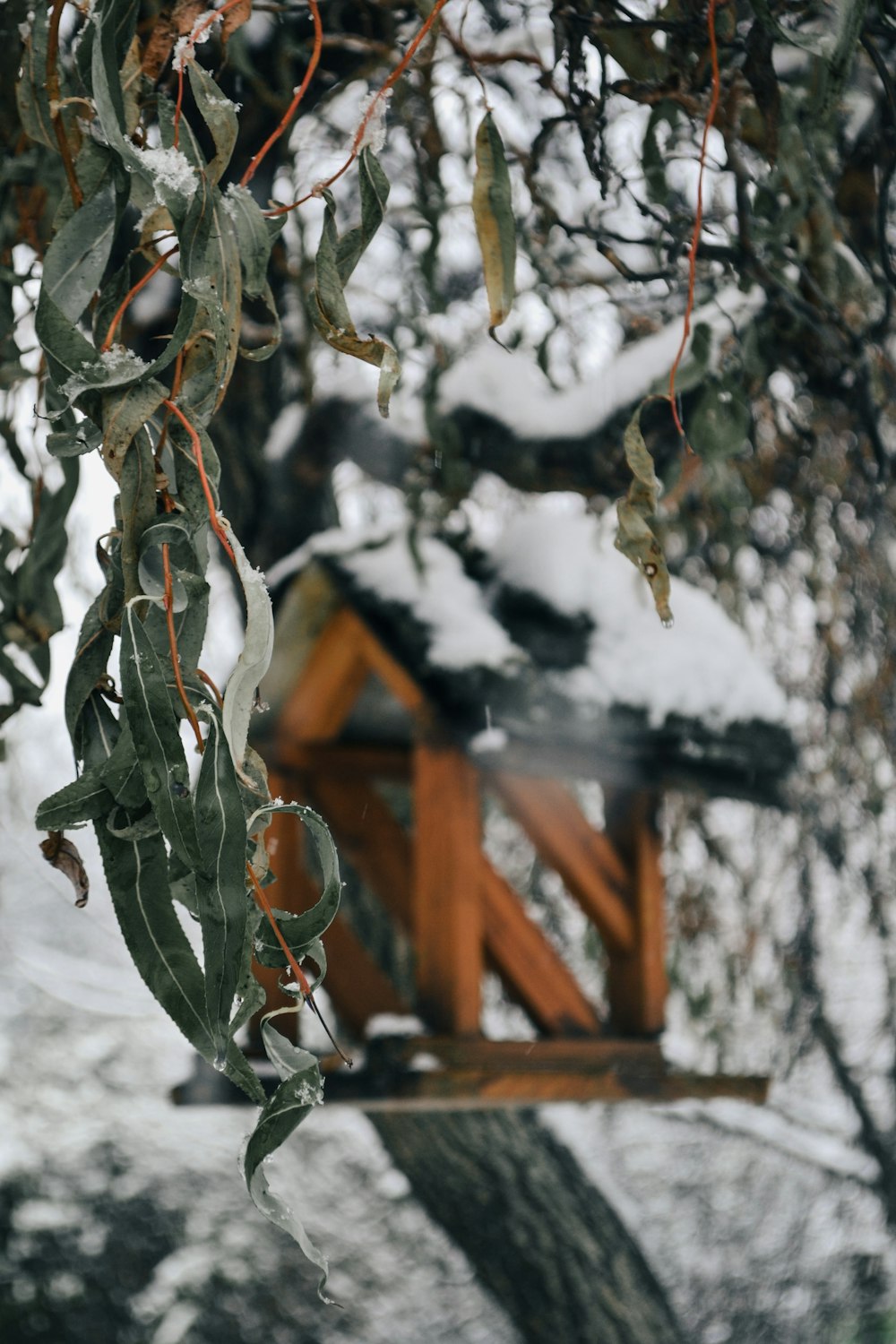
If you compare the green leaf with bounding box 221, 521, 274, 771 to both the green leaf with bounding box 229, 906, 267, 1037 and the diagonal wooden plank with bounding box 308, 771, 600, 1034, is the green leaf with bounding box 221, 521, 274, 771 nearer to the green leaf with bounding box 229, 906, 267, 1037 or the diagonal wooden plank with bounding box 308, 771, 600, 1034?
the green leaf with bounding box 229, 906, 267, 1037

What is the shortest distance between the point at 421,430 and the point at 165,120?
1831 millimetres

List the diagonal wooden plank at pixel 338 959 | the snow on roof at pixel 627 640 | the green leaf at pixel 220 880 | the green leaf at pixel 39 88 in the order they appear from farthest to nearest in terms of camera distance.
A: 1. the diagonal wooden plank at pixel 338 959
2. the snow on roof at pixel 627 640
3. the green leaf at pixel 39 88
4. the green leaf at pixel 220 880

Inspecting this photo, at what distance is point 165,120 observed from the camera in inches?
32.2

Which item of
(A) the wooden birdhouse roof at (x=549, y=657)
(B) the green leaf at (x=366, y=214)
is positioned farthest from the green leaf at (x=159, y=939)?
(A) the wooden birdhouse roof at (x=549, y=657)

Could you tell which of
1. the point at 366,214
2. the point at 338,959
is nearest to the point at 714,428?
the point at 366,214

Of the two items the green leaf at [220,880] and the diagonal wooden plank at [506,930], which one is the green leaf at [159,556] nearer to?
the green leaf at [220,880]

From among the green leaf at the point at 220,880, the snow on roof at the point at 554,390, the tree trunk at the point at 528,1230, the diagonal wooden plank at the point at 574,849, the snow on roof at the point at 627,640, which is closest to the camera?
the green leaf at the point at 220,880

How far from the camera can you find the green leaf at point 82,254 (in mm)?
701

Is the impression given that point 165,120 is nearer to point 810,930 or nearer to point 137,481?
point 137,481

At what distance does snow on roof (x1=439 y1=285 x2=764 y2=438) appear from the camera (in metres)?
2.04

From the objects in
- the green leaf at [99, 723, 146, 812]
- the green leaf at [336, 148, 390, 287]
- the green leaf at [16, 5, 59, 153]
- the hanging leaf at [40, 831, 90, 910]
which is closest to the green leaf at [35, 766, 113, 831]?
the green leaf at [99, 723, 146, 812]

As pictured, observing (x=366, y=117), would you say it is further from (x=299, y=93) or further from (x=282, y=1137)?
(x=282, y=1137)

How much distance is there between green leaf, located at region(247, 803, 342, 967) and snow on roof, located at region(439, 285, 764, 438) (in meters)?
1.39

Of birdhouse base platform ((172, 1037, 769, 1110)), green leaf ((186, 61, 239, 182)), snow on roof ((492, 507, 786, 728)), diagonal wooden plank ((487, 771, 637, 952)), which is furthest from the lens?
diagonal wooden plank ((487, 771, 637, 952))
